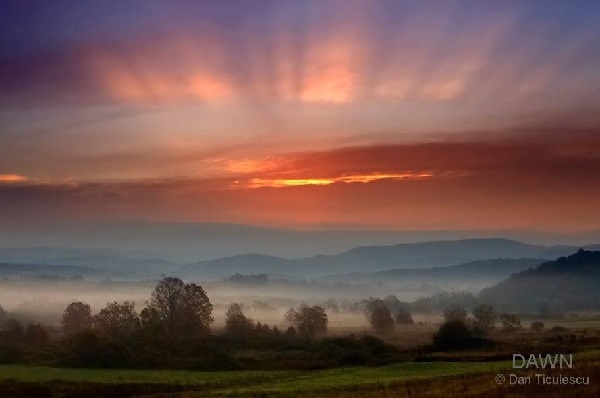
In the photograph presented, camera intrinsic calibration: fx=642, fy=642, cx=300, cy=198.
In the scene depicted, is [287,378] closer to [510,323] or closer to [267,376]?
[267,376]

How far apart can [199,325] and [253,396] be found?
93.6m

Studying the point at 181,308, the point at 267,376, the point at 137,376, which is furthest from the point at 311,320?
the point at 267,376

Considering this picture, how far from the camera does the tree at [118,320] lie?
14541cm

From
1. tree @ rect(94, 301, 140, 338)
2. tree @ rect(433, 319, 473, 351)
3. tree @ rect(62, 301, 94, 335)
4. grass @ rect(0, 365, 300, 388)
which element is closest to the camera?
grass @ rect(0, 365, 300, 388)

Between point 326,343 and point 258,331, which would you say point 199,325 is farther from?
point 326,343

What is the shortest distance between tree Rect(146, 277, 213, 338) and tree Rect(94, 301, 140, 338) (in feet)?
16.0

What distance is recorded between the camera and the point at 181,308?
154 m

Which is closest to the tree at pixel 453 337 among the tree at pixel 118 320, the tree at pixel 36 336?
the tree at pixel 118 320

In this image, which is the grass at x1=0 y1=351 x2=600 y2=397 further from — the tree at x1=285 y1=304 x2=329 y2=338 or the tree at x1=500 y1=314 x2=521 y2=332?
the tree at x1=500 y1=314 x2=521 y2=332

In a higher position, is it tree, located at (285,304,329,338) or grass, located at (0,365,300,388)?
tree, located at (285,304,329,338)

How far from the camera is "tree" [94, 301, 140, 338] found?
145 meters

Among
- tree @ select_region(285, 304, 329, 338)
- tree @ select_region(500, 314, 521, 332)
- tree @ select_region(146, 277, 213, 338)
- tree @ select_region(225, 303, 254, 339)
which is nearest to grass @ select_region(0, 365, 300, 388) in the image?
tree @ select_region(225, 303, 254, 339)

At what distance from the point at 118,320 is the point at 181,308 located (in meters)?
15.4

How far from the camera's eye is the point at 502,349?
332 feet
